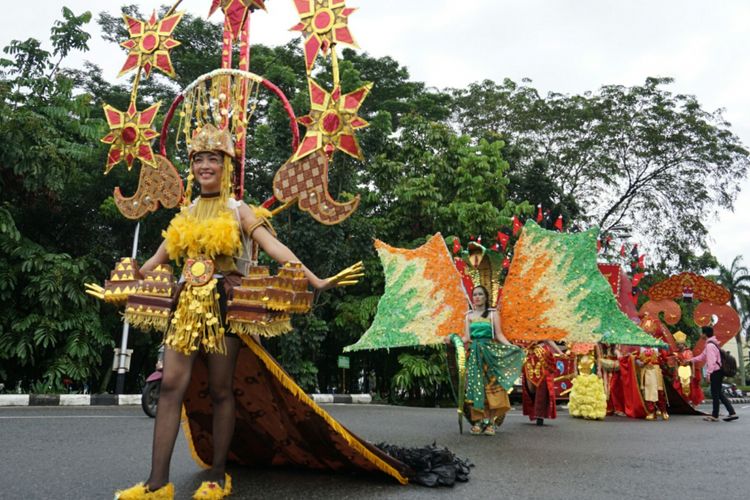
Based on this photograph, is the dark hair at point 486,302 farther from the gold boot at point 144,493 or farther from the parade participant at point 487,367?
the gold boot at point 144,493

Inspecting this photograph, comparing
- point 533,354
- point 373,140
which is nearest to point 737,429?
point 533,354

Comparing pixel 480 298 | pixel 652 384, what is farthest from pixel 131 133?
pixel 652 384

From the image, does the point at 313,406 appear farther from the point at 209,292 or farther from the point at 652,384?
the point at 652,384

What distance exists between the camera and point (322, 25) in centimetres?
461

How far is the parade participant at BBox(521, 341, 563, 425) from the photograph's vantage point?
9.66m

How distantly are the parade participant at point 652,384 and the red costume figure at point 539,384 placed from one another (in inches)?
126

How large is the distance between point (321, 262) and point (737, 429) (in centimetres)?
844

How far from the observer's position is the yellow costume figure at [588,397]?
38.1 feet

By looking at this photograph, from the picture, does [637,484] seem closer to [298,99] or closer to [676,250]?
[298,99]

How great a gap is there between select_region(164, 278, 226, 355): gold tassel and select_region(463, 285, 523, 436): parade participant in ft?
15.7

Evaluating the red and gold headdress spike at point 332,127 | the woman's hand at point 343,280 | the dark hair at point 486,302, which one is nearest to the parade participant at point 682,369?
the dark hair at point 486,302

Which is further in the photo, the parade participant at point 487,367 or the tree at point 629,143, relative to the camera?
the tree at point 629,143

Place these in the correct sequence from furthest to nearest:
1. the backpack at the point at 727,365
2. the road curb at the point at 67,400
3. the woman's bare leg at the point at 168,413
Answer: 1. the backpack at the point at 727,365
2. the road curb at the point at 67,400
3. the woman's bare leg at the point at 168,413

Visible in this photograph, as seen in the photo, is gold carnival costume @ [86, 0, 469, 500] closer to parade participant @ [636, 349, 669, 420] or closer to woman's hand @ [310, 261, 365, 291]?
woman's hand @ [310, 261, 365, 291]
